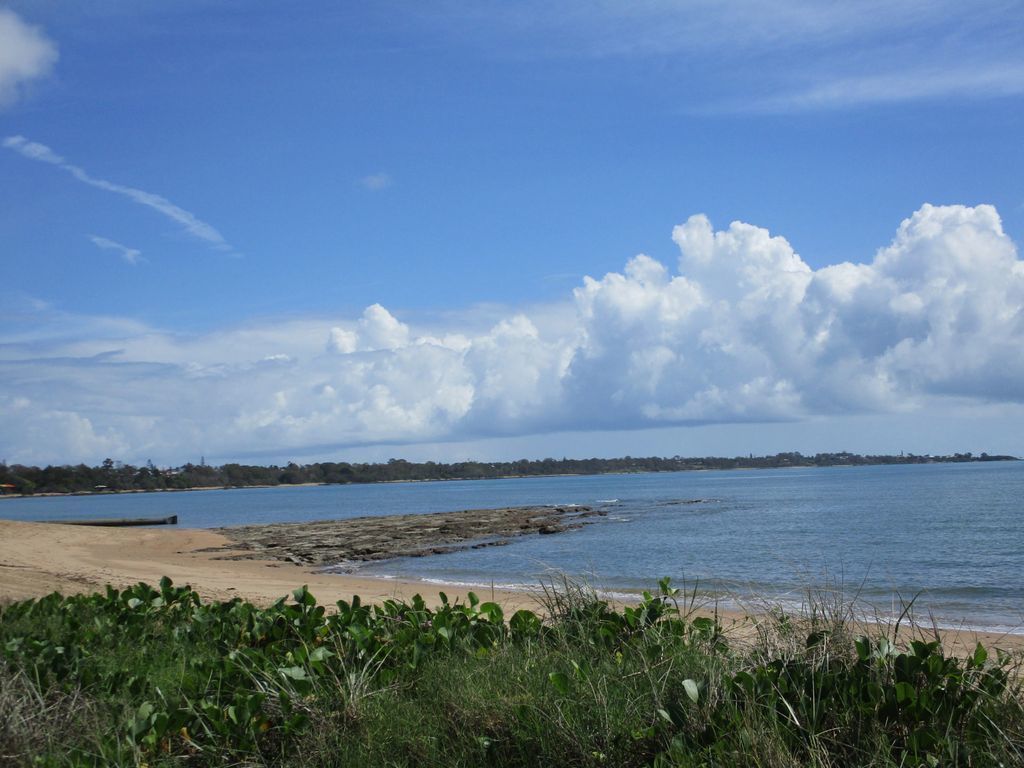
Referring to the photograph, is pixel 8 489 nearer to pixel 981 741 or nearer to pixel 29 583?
pixel 29 583

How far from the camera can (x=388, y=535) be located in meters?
38.8

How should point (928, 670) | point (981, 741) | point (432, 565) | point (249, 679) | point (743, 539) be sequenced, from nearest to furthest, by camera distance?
point (981, 741) → point (928, 670) → point (249, 679) → point (432, 565) → point (743, 539)

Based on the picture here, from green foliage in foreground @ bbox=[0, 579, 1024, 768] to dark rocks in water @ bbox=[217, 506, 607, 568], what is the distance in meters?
22.4

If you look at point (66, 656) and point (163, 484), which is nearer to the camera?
point (66, 656)

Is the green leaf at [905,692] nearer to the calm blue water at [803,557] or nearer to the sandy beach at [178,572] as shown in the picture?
the sandy beach at [178,572]

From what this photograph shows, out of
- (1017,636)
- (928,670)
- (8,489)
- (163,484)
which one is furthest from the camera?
(163,484)

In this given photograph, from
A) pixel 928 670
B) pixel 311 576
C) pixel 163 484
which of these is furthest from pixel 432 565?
pixel 163 484

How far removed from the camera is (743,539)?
33375mm

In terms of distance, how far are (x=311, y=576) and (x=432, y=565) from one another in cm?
457

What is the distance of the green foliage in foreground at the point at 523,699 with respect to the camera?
4.41 m

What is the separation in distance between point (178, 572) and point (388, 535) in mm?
15198

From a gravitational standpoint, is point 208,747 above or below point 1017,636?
above

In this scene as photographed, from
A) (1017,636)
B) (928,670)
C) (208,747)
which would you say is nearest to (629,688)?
(928,670)

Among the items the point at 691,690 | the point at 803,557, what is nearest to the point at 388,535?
the point at 803,557
